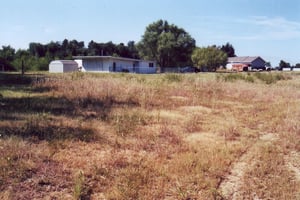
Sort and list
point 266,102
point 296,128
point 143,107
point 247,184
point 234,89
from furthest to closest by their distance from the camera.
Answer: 1. point 234,89
2. point 266,102
3. point 143,107
4. point 296,128
5. point 247,184

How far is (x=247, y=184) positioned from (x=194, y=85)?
11575mm

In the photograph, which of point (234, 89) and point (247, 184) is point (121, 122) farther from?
point (234, 89)

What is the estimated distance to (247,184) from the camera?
15.3 ft

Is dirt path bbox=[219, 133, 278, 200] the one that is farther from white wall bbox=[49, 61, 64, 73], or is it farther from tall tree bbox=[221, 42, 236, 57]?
tall tree bbox=[221, 42, 236, 57]

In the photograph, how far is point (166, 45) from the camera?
5769 cm

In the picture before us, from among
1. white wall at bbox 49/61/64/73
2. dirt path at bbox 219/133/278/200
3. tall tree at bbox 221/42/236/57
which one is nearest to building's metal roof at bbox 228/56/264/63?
tall tree at bbox 221/42/236/57

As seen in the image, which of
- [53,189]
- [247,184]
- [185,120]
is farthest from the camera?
[185,120]

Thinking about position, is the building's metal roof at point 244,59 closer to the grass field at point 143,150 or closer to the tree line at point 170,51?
the tree line at point 170,51

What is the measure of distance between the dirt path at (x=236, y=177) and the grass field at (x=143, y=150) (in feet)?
0.04

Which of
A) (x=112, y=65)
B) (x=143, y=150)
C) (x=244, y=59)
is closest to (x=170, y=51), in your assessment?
(x=112, y=65)

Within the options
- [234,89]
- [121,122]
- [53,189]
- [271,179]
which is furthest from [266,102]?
[53,189]

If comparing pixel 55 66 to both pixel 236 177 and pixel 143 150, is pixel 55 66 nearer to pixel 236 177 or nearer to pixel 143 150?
pixel 143 150

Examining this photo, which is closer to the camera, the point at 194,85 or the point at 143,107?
the point at 143,107

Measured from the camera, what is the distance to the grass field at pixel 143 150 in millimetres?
4371
